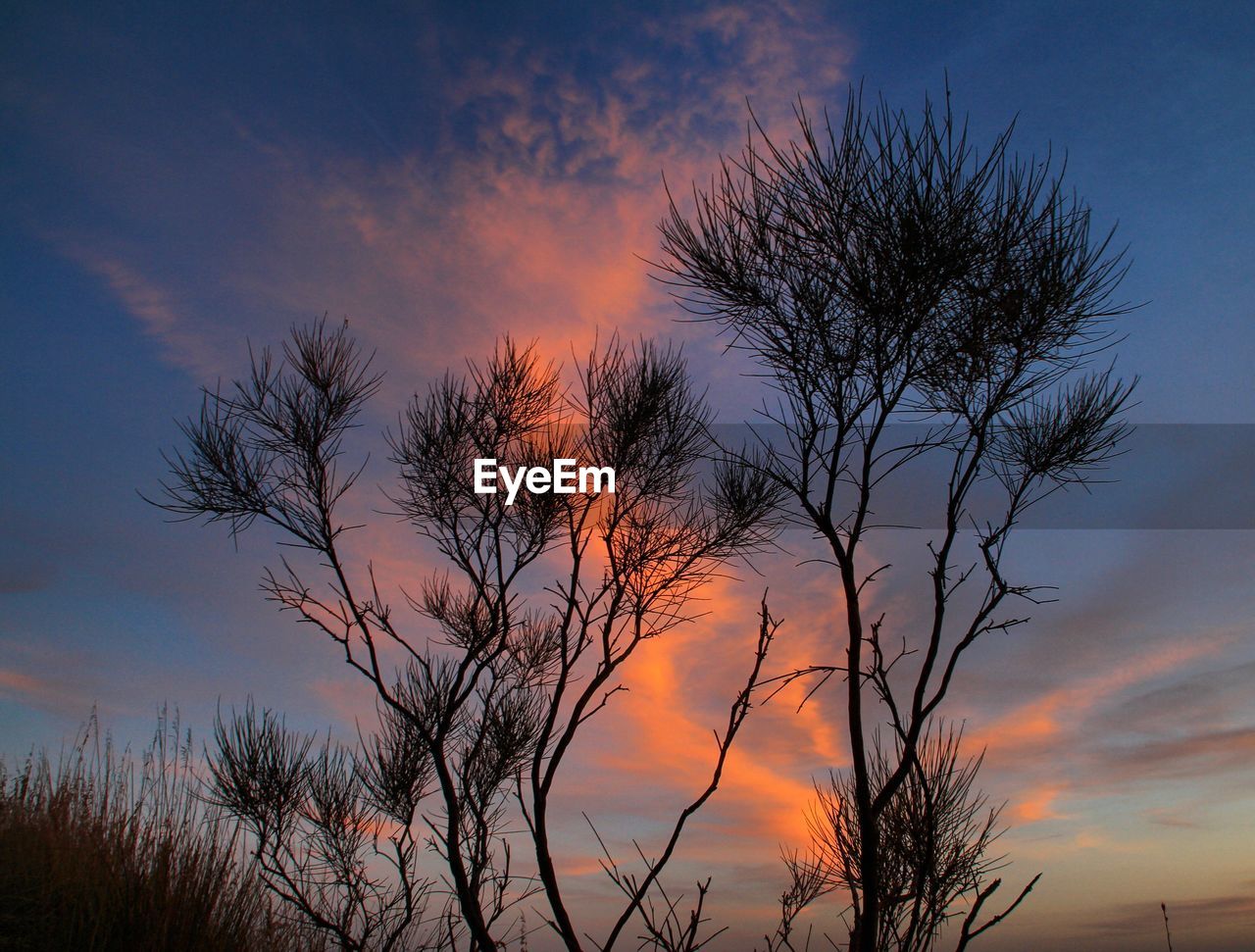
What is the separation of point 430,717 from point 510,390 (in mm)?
2132

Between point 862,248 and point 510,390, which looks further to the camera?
point 510,390

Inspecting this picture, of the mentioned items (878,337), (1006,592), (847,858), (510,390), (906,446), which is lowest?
(847,858)

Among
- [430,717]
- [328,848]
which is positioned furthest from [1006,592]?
[328,848]

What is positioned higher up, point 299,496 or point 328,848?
point 299,496

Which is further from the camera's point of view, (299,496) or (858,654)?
(299,496)

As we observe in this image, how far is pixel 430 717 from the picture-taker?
5551mm

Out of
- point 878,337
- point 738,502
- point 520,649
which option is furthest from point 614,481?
point 878,337

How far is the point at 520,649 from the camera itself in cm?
626

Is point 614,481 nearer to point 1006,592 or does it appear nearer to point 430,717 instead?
point 430,717

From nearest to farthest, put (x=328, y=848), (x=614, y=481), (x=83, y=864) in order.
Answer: (x=83, y=864), (x=614, y=481), (x=328, y=848)

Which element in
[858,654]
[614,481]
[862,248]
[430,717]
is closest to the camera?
[858,654]

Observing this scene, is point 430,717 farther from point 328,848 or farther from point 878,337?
point 878,337

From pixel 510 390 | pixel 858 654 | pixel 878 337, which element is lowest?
pixel 858 654

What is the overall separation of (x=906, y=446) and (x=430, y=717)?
3.69m
